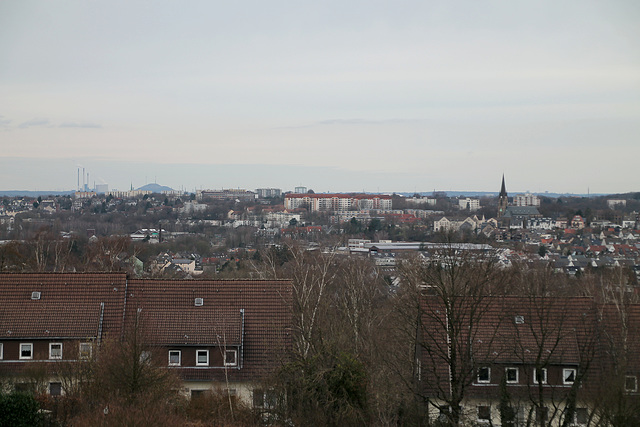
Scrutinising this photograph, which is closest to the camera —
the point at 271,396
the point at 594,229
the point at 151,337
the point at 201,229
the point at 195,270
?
the point at 271,396

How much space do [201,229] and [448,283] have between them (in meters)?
116

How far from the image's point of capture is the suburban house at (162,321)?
16.7m

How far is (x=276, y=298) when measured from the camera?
18.2m

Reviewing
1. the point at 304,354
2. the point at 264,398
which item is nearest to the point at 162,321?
the point at 304,354

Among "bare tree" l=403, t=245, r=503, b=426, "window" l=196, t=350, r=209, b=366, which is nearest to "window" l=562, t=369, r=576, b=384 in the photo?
"bare tree" l=403, t=245, r=503, b=426

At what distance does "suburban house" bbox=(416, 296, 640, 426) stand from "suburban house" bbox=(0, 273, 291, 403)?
3558 mm

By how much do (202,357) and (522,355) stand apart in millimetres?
7133

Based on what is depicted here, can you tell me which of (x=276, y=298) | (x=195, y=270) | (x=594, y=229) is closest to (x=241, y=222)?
(x=594, y=229)

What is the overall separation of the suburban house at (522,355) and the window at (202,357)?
4.80 metres

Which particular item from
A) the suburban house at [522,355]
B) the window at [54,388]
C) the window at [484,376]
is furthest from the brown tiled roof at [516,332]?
the window at [54,388]

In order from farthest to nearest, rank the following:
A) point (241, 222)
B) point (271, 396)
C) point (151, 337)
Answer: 1. point (241, 222)
2. point (151, 337)
3. point (271, 396)

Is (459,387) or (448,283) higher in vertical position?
(448,283)

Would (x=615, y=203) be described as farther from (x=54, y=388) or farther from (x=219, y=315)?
(x=54, y=388)

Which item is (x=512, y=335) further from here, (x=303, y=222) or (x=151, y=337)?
(x=303, y=222)
